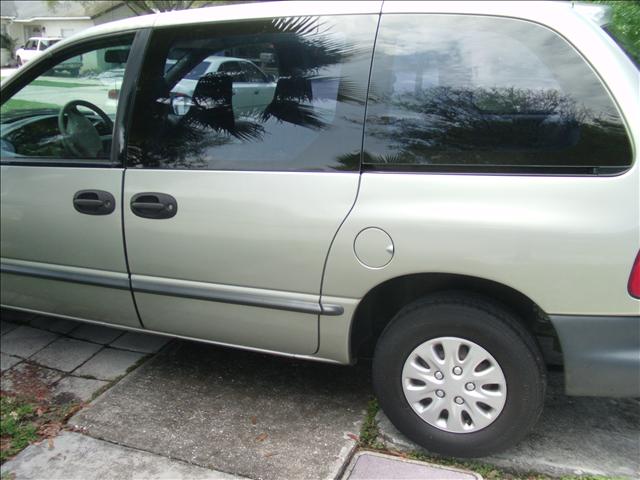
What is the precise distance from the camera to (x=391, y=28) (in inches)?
90.6

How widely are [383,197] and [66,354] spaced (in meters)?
2.36

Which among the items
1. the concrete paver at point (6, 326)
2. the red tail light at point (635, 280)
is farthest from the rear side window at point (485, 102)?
the concrete paver at point (6, 326)

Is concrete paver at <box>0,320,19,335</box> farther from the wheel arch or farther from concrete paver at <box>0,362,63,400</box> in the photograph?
the wheel arch

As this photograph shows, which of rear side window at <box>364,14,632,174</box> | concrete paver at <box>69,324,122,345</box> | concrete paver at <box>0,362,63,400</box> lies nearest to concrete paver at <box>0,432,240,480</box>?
concrete paver at <box>0,362,63,400</box>

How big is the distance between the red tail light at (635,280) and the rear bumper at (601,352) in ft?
0.31

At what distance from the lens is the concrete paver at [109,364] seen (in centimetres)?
319

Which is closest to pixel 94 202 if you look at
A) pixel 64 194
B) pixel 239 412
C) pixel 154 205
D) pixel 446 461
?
pixel 64 194

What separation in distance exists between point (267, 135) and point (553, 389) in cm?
196

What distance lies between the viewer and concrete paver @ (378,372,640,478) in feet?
7.72

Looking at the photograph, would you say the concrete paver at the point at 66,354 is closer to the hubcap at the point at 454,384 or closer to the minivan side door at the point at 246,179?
the minivan side door at the point at 246,179

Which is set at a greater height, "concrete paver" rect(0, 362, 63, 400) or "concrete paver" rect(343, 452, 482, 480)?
"concrete paver" rect(343, 452, 482, 480)

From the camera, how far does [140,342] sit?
11.6 feet

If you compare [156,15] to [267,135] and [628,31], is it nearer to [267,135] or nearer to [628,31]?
[267,135]

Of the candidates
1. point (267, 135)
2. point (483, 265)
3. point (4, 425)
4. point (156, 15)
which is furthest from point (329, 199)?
point (4, 425)
